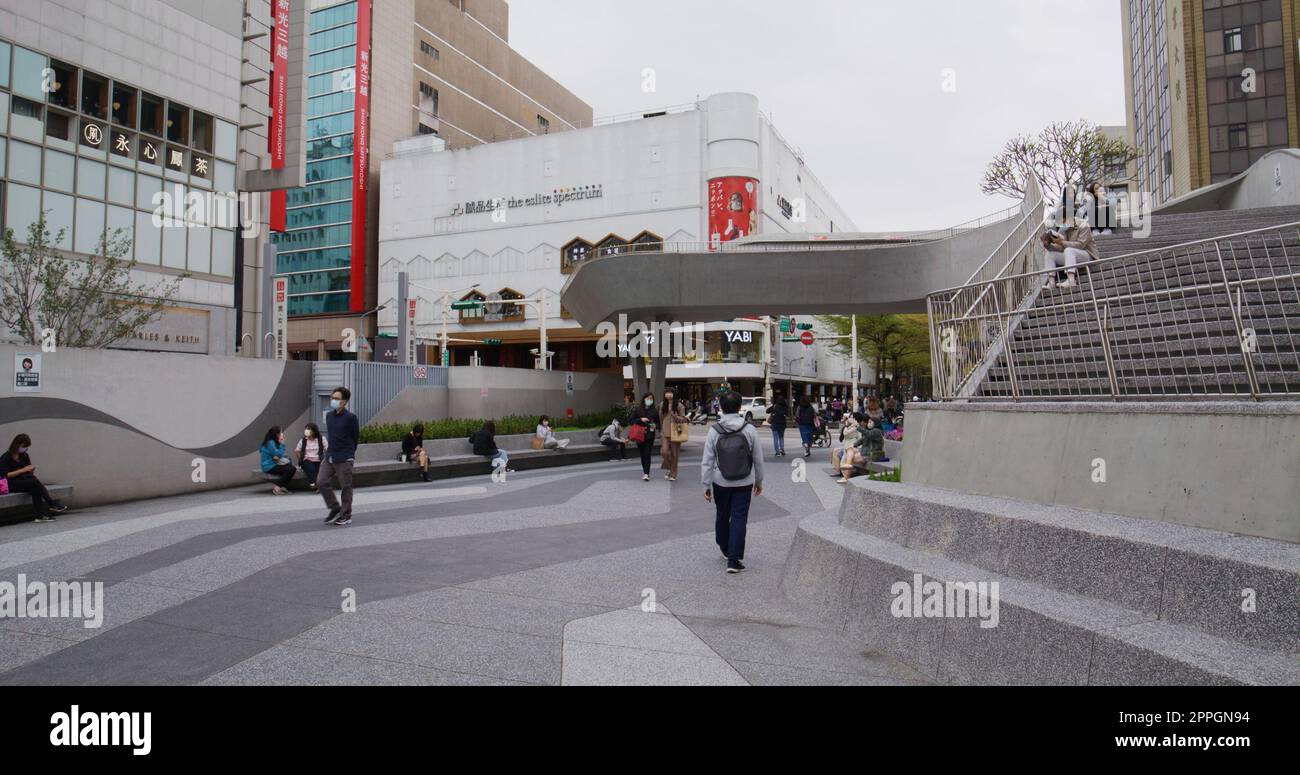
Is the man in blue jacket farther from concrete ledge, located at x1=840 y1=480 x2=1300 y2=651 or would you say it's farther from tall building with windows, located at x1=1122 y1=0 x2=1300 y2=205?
tall building with windows, located at x1=1122 y1=0 x2=1300 y2=205

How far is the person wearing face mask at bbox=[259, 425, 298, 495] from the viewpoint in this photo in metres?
14.5

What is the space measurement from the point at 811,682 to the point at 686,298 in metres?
20.4

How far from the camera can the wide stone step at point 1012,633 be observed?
11.1 ft

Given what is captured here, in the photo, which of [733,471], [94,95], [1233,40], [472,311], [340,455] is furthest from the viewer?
[472,311]

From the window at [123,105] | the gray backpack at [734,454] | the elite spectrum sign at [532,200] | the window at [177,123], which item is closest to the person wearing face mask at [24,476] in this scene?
the gray backpack at [734,454]

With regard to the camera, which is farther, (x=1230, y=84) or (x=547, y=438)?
(x=1230, y=84)

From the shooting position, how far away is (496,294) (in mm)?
62219

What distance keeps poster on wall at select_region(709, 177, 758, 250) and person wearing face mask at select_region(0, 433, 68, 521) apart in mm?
45722

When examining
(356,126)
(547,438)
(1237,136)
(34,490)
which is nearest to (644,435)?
(547,438)

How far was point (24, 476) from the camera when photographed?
36.8 feet

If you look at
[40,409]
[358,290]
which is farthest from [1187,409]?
[358,290]

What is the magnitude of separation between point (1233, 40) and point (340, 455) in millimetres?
55824

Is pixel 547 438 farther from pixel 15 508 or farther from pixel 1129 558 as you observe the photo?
pixel 1129 558

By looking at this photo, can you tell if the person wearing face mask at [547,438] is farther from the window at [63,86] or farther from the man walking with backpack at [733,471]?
the window at [63,86]
